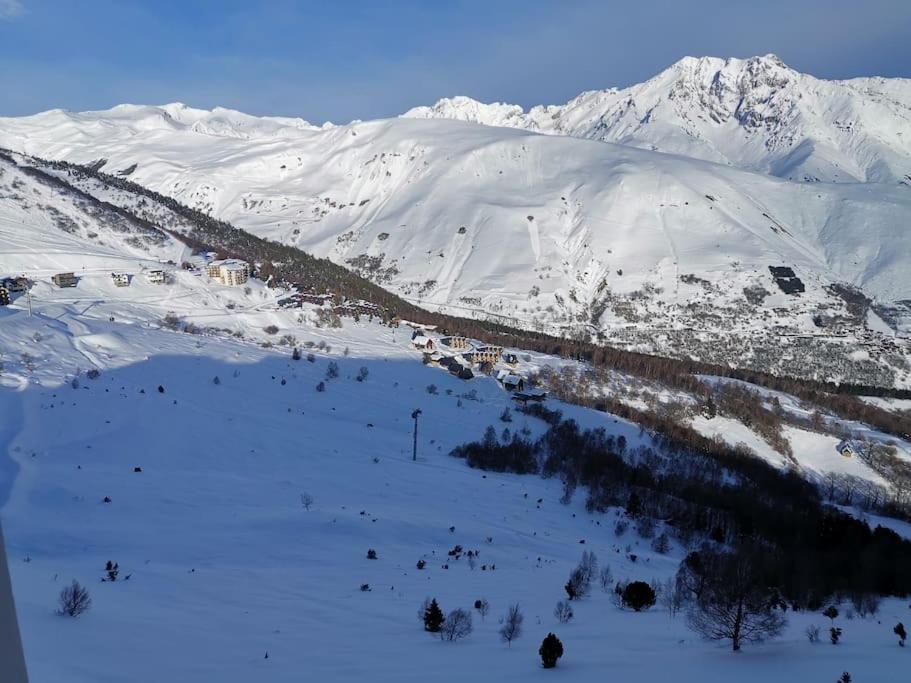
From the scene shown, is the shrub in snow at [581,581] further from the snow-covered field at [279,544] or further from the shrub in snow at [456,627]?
the shrub in snow at [456,627]

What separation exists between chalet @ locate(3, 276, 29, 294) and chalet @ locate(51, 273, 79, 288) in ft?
17.6

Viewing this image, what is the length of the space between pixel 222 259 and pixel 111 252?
56.6 ft

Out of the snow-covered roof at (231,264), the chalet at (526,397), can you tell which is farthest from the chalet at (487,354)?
the snow-covered roof at (231,264)

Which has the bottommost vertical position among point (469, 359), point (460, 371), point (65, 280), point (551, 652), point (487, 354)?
point (551, 652)

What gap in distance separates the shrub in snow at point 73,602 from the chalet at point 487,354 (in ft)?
218

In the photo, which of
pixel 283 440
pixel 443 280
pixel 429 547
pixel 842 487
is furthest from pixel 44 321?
pixel 443 280

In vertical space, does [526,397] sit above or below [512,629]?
above

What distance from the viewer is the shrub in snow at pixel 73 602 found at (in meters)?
12.8

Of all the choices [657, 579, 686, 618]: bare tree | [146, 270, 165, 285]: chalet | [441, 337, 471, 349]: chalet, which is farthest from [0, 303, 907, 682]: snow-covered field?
[146, 270, 165, 285]: chalet

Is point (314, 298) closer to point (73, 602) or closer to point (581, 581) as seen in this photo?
point (581, 581)

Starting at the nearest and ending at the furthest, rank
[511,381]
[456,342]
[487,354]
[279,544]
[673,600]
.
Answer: [673,600] → [279,544] → [511,381] → [487,354] → [456,342]

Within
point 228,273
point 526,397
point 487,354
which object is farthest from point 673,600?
point 228,273

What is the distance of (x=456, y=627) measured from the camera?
14.5 metres

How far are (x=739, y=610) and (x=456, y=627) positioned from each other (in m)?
6.59
